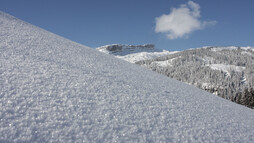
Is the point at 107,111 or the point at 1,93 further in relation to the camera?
the point at 107,111

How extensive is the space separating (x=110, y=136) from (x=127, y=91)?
5.95ft

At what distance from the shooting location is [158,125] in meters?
3.12

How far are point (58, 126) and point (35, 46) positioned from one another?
149 inches

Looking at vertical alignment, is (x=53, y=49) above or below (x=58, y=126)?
above

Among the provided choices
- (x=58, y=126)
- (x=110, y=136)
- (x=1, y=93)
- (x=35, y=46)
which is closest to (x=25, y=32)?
(x=35, y=46)

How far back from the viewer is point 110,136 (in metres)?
2.52

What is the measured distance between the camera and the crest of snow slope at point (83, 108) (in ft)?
7.84

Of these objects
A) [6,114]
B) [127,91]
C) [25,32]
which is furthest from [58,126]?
[25,32]

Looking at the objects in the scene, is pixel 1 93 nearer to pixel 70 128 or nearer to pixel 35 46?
pixel 70 128

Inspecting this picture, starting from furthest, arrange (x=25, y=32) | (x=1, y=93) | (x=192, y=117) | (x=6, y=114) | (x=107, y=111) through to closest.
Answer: (x=25, y=32) < (x=192, y=117) < (x=107, y=111) < (x=1, y=93) < (x=6, y=114)

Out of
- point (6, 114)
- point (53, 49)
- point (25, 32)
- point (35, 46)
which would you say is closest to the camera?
point (6, 114)

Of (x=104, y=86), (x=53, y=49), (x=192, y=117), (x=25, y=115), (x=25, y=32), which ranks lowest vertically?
(x=192, y=117)

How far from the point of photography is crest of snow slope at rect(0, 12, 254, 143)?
239cm

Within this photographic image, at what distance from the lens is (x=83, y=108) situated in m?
2.97
